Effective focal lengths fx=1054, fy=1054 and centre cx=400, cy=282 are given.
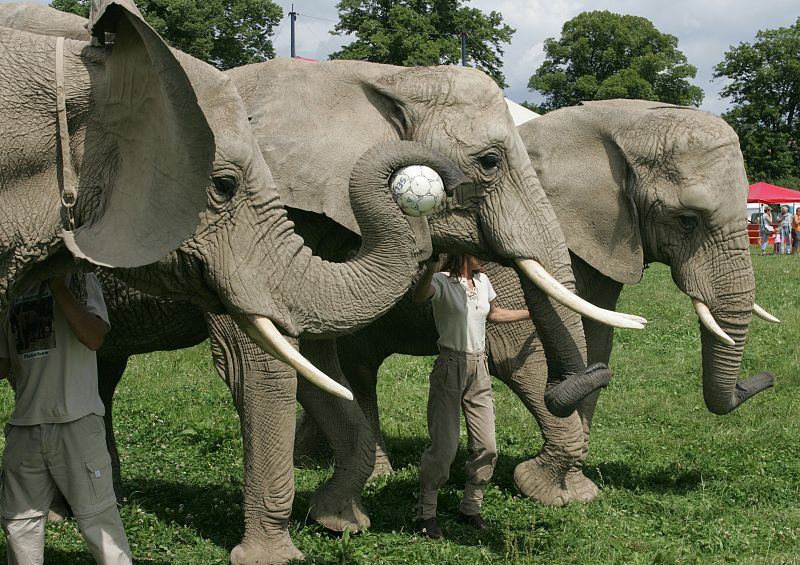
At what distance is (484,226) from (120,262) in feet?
8.54

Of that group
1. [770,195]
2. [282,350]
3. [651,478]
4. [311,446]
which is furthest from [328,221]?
[770,195]

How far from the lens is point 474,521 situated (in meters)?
5.72

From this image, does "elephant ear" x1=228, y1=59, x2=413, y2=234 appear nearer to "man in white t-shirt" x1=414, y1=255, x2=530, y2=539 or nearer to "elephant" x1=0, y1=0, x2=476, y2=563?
"man in white t-shirt" x1=414, y1=255, x2=530, y2=539

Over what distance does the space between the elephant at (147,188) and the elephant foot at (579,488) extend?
298cm

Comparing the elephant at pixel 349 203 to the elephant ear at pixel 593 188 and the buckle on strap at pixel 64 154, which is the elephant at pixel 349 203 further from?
the buckle on strap at pixel 64 154

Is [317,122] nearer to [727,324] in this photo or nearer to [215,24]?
[727,324]

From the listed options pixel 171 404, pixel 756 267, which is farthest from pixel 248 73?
pixel 756 267

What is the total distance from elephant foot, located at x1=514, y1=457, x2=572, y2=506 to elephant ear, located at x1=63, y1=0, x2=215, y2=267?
12.5 feet

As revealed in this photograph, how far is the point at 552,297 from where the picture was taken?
5125 millimetres

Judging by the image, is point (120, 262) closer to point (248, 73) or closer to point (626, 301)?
point (248, 73)

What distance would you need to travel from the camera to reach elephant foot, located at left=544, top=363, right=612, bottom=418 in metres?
4.89

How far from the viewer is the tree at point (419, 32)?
37.3 metres

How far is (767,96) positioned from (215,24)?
3169cm

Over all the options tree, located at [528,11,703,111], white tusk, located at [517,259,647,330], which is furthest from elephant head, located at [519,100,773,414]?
tree, located at [528,11,703,111]
